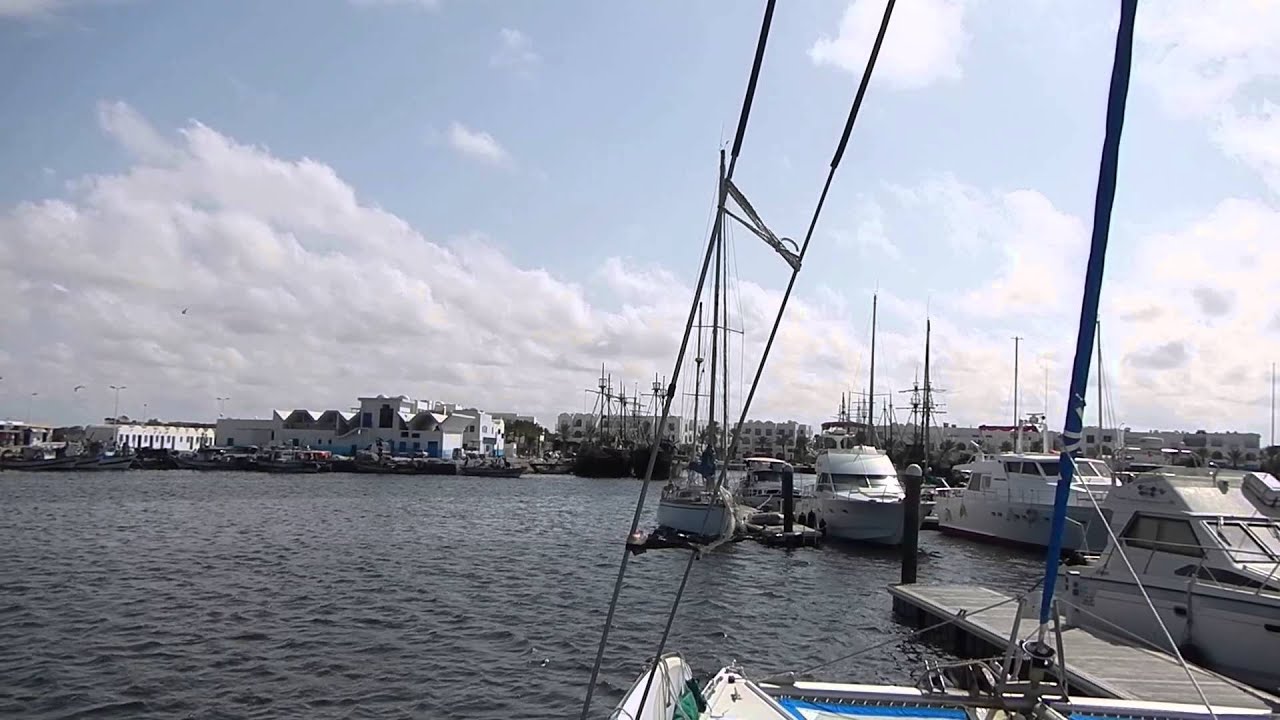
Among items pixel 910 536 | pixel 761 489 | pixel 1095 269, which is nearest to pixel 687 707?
pixel 1095 269

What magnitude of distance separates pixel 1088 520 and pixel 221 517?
47.9 meters

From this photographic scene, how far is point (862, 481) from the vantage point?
44.4m

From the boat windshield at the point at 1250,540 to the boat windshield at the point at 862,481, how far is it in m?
24.8

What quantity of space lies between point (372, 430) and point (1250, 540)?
153 metres

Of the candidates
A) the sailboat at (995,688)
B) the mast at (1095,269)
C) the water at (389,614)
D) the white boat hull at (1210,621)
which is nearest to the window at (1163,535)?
the white boat hull at (1210,621)

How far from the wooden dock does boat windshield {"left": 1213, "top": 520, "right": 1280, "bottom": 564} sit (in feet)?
11.9

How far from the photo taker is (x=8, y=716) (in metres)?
15.2

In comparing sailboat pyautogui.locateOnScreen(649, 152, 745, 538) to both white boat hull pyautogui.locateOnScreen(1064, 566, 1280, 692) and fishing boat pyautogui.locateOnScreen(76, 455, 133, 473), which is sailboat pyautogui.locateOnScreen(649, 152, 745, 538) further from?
fishing boat pyautogui.locateOnScreen(76, 455, 133, 473)

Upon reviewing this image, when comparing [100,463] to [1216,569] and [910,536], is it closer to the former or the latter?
[910,536]

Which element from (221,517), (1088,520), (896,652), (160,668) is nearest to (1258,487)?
(896,652)

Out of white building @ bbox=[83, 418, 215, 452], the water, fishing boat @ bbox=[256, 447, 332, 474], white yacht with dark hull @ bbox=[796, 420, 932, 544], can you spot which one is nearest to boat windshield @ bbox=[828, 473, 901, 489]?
white yacht with dark hull @ bbox=[796, 420, 932, 544]

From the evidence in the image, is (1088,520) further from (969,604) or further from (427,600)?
(427,600)

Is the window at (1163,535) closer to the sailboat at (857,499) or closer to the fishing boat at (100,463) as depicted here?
the sailboat at (857,499)

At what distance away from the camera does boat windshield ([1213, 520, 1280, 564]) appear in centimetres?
1838
